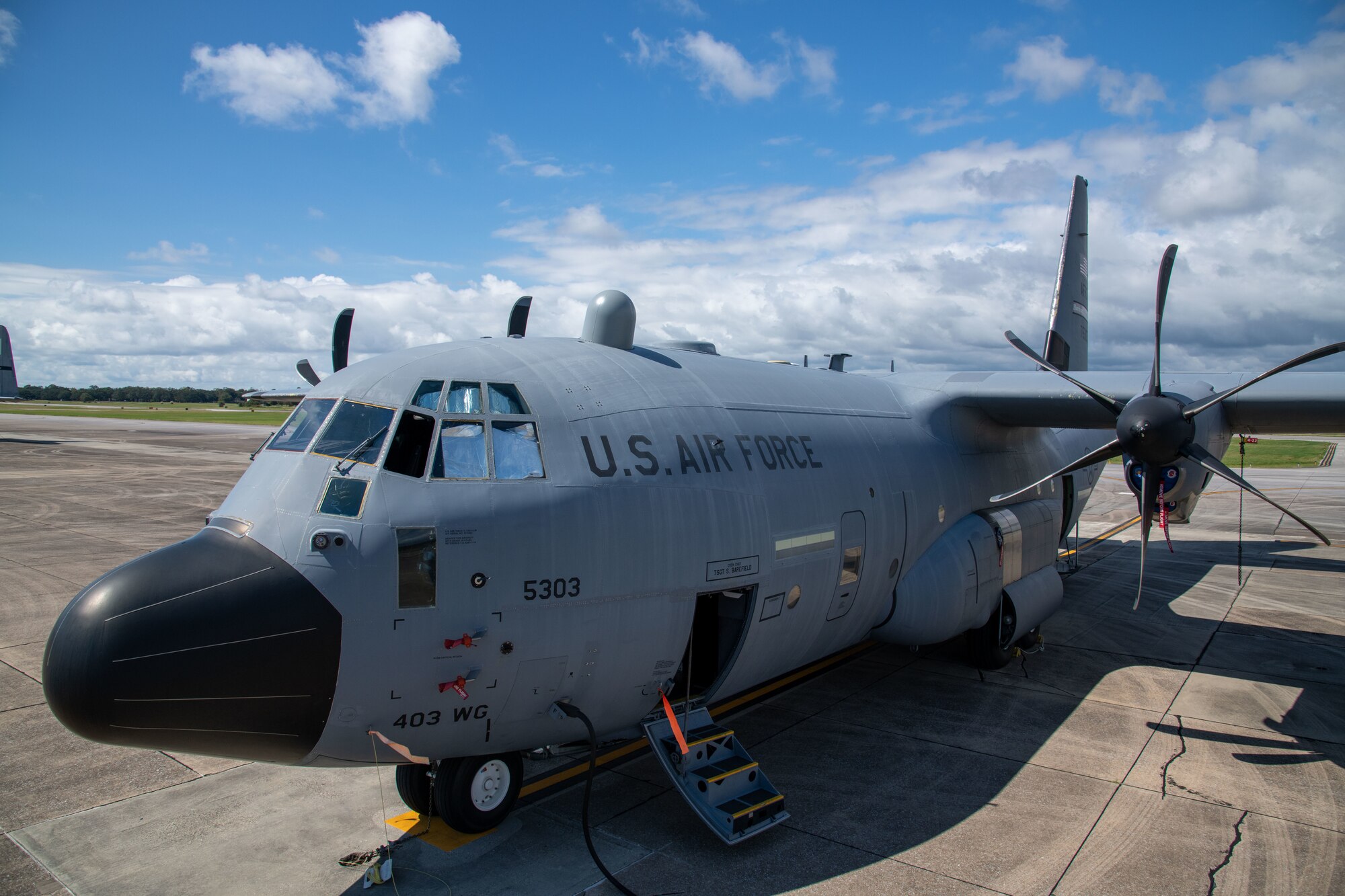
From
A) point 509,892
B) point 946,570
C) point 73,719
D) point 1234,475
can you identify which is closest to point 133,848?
point 73,719

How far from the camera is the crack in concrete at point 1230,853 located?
6887mm

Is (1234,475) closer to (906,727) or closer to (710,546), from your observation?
(906,727)

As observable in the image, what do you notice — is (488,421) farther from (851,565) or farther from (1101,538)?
(1101,538)

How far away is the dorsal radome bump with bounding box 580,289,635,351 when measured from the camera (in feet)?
28.3

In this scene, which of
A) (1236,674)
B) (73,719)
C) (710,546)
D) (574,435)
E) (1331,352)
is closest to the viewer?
(73,719)

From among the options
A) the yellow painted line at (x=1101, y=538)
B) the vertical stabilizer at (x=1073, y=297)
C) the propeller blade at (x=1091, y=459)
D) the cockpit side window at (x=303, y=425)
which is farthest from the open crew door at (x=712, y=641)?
the yellow painted line at (x=1101, y=538)

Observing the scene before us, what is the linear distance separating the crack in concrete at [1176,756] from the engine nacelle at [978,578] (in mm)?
2413

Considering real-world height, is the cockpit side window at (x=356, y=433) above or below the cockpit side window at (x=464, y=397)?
below

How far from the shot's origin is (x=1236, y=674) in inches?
500

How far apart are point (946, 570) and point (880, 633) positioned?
1219 mm

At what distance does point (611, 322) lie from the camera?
866cm

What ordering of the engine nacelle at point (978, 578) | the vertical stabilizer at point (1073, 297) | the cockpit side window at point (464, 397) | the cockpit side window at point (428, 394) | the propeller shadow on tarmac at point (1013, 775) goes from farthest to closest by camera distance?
the vertical stabilizer at point (1073, 297) → the engine nacelle at point (978, 578) → the propeller shadow on tarmac at point (1013, 775) → the cockpit side window at point (464, 397) → the cockpit side window at point (428, 394)

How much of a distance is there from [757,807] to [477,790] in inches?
98.1

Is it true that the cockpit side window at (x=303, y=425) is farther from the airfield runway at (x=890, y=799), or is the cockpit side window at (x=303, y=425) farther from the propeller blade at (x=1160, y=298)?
the propeller blade at (x=1160, y=298)
